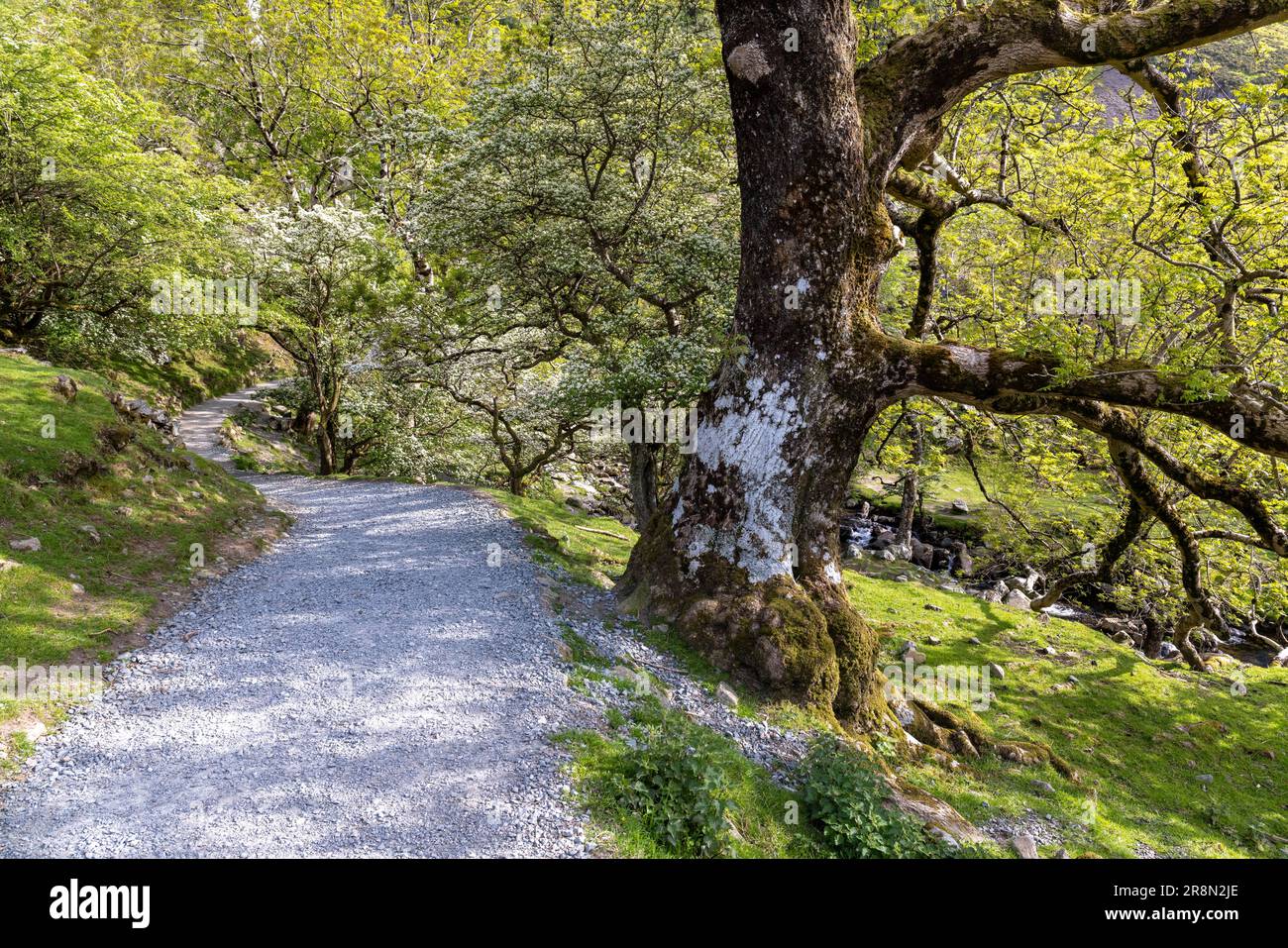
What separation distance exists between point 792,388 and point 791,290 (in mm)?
1379

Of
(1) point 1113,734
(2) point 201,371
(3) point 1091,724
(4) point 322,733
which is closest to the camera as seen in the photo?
(4) point 322,733

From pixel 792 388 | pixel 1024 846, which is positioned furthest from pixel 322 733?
pixel 1024 846

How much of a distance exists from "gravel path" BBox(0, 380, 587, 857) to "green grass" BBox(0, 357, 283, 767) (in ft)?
2.23

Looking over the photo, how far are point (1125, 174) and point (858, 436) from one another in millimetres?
8348

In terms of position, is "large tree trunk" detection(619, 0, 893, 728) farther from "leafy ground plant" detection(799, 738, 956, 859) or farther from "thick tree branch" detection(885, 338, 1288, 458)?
"leafy ground plant" detection(799, 738, 956, 859)

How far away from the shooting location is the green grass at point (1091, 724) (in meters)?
9.30

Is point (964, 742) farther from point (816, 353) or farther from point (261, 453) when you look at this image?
point (261, 453)

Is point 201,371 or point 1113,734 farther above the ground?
point 201,371

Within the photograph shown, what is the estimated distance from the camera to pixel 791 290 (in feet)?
31.6

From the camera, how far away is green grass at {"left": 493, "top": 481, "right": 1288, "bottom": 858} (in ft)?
30.5

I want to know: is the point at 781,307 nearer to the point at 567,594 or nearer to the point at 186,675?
the point at 567,594

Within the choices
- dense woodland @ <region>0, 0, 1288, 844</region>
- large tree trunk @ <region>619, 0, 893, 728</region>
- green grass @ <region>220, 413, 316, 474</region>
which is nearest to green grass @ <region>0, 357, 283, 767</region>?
dense woodland @ <region>0, 0, 1288, 844</region>
